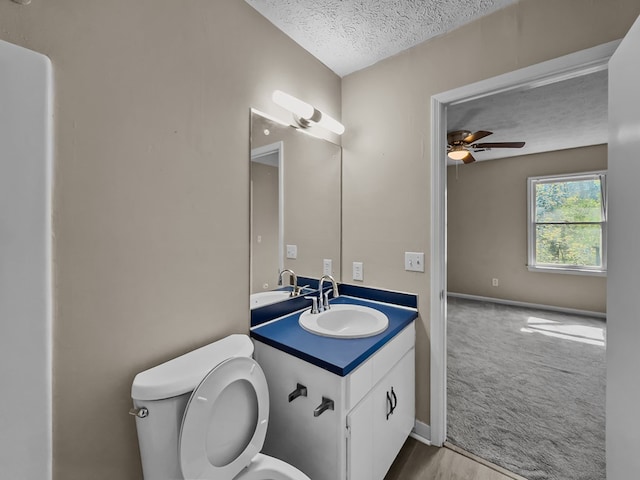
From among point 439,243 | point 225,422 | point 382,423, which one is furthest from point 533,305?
point 225,422

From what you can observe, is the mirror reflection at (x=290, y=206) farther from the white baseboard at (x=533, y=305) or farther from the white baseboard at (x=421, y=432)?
the white baseboard at (x=533, y=305)

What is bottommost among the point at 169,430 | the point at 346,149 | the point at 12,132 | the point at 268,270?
the point at 169,430

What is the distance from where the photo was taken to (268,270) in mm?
1504

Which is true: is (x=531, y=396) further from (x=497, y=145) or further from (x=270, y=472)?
(x=497, y=145)

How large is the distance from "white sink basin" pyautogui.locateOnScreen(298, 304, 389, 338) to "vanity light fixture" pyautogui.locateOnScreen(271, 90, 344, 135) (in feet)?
3.56

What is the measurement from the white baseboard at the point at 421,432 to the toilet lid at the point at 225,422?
1103 mm

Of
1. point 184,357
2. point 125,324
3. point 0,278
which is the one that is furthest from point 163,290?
point 0,278

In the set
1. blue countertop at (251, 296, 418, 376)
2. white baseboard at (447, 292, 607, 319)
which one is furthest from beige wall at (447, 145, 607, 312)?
blue countertop at (251, 296, 418, 376)

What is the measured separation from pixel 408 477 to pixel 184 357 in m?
1.29

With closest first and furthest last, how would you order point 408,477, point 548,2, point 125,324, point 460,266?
1. point 125,324
2. point 548,2
3. point 408,477
4. point 460,266

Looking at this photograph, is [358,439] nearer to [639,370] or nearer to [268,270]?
[268,270]

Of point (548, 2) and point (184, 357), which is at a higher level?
point (548, 2)

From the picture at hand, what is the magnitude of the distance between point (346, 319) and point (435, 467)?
2.89 ft

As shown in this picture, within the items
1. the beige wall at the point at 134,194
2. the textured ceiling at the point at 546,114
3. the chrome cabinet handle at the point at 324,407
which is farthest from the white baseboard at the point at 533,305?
the beige wall at the point at 134,194
